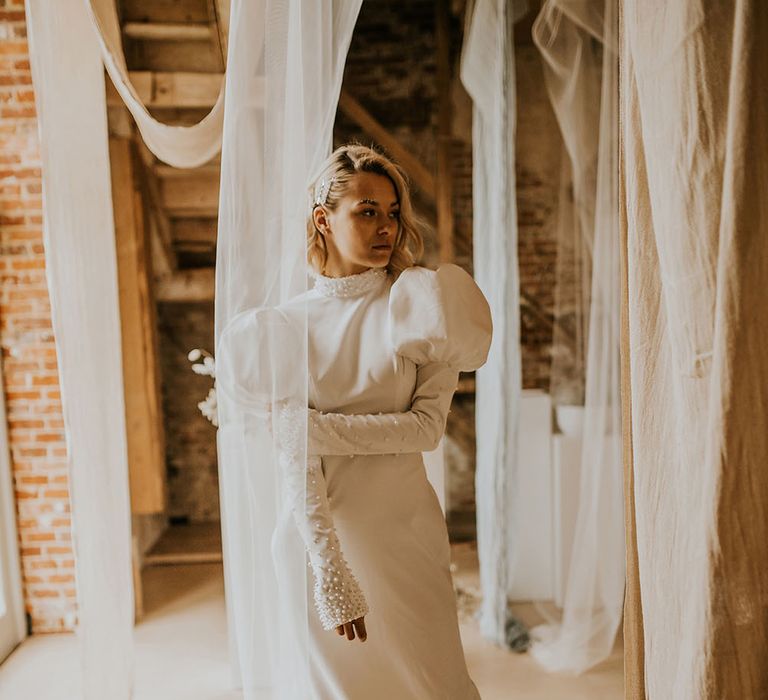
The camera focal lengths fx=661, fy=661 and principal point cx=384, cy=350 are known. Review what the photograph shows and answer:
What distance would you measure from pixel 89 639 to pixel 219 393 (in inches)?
27.2

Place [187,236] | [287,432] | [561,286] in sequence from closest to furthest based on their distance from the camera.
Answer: [287,432] → [561,286] → [187,236]

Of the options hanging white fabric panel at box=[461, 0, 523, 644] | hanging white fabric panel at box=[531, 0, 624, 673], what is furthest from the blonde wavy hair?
hanging white fabric panel at box=[531, 0, 624, 673]

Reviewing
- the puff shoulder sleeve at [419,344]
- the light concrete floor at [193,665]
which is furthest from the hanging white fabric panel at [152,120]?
the light concrete floor at [193,665]

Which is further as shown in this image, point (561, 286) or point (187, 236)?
point (187, 236)

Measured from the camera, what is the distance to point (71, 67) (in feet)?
4.85

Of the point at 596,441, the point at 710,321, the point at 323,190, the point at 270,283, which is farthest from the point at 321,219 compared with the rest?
the point at 596,441

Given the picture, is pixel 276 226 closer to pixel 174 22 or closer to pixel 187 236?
pixel 174 22

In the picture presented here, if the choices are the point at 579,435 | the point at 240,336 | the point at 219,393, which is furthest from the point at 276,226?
the point at 579,435

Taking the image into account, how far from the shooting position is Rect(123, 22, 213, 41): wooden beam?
2.82 metres

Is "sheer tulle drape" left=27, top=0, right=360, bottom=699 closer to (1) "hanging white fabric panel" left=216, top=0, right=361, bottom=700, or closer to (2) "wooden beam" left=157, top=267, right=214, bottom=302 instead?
(1) "hanging white fabric panel" left=216, top=0, right=361, bottom=700

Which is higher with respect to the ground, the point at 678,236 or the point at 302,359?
the point at 678,236

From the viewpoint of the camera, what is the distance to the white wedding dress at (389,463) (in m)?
1.37

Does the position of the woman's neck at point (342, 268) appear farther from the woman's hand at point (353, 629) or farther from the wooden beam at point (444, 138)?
the wooden beam at point (444, 138)

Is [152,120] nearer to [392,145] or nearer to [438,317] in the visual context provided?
[438,317]
